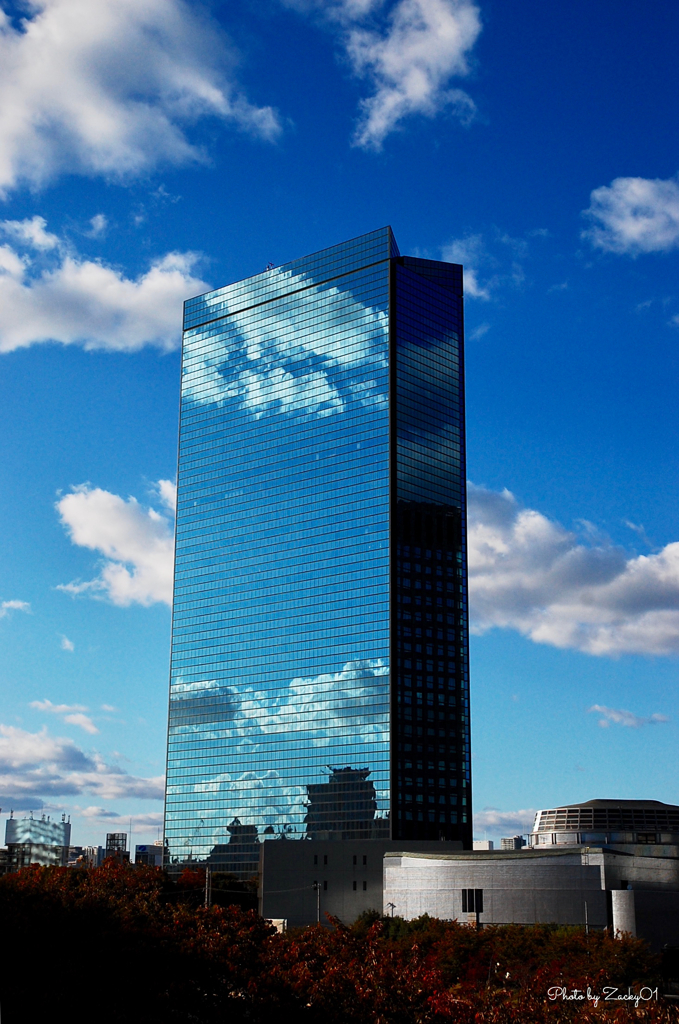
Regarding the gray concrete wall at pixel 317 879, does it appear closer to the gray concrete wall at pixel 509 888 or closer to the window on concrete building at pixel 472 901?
the gray concrete wall at pixel 509 888

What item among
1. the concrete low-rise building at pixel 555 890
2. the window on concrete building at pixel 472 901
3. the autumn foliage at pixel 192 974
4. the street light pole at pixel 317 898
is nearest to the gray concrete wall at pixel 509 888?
the concrete low-rise building at pixel 555 890

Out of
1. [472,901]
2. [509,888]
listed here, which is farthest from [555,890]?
[472,901]

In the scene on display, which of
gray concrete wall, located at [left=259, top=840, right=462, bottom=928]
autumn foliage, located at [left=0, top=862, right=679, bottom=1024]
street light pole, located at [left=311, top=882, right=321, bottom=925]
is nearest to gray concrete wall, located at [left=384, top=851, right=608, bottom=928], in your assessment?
street light pole, located at [left=311, top=882, right=321, bottom=925]

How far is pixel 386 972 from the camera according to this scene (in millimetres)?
36000

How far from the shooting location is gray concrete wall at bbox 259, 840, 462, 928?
15750cm

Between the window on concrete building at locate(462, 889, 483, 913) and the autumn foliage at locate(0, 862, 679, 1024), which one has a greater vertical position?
the autumn foliage at locate(0, 862, 679, 1024)

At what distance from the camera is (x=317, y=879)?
162 meters

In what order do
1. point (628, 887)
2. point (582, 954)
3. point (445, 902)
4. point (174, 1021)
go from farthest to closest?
point (445, 902) < point (628, 887) < point (582, 954) < point (174, 1021)

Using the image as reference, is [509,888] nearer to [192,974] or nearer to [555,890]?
[555,890]

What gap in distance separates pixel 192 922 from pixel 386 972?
306 inches

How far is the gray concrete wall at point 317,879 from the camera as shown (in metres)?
158

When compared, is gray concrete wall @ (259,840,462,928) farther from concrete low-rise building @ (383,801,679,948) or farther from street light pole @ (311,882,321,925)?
concrete low-rise building @ (383,801,679,948)

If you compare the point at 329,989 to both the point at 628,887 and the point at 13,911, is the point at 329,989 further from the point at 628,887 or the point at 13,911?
the point at 628,887

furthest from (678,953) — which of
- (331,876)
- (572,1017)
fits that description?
(331,876)
